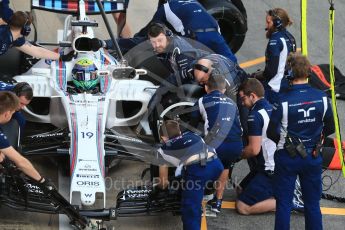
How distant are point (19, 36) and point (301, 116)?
3.64 metres

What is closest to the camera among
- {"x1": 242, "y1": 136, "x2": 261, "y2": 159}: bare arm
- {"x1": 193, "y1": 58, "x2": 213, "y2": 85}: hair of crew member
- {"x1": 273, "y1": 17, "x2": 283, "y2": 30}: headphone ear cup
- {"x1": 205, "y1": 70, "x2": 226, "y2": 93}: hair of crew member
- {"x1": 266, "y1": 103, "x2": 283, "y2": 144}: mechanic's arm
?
{"x1": 266, "y1": 103, "x2": 283, "y2": 144}: mechanic's arm

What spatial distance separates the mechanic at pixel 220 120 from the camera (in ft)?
29.3

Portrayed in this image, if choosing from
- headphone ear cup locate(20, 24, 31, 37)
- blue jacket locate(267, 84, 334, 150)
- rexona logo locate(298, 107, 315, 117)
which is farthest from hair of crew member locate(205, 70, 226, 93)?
headphone ear cup locate(20, 24, 31, 37)

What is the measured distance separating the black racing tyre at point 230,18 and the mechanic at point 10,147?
4442 millimetres

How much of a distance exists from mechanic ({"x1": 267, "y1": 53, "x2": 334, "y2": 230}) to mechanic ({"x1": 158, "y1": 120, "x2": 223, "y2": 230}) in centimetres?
65

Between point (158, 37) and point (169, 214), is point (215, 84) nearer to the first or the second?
point (158, 37)

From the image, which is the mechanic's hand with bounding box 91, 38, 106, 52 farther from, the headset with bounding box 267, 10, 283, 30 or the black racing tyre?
the black racing tyre

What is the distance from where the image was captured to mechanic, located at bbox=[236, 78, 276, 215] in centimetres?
912

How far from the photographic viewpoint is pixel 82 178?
8750 millimetres

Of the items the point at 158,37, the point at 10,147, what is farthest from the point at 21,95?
the point at 158,37

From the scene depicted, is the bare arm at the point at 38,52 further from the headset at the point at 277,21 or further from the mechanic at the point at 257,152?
the headset at the point at 277,21

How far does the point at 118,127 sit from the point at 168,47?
1.10 meters

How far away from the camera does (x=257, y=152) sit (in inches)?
361

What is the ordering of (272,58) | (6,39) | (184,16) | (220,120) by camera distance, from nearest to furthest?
(220,120)
(6,39)
(272,58)
(184,16)
